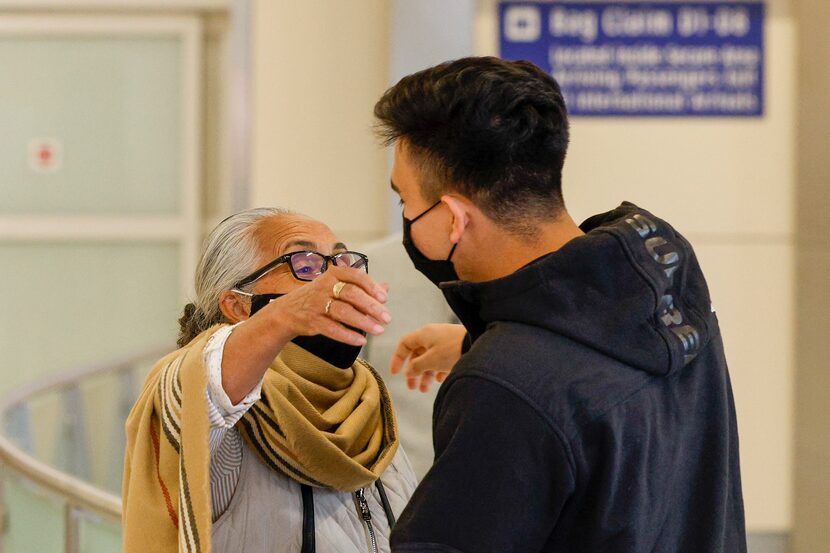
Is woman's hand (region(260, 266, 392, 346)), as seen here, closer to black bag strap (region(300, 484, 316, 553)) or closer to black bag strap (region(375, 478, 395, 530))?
black bag strap (region(300, 484, 316, 553))

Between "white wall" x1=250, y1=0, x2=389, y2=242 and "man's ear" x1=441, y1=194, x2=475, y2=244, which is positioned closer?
"man's ear" x1=441, y1=194, x2=475, y2=244

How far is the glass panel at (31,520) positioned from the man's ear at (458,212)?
6.31 ft

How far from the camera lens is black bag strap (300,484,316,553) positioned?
1.63 meters

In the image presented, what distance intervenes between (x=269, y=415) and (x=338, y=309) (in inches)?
14.2

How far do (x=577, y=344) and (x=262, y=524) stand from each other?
661mm

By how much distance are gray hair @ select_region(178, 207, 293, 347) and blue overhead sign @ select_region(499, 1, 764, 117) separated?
89.9 inches

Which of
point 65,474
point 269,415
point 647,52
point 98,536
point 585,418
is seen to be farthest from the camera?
point 647,52

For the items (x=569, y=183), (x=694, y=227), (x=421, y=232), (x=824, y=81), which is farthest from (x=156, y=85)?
(x=421, y=232)

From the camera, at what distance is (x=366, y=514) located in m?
1.75

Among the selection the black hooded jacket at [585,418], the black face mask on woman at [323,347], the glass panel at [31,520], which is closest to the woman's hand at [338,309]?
the black hooded jacket at [585,418]

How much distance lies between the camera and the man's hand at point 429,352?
1.79 meters

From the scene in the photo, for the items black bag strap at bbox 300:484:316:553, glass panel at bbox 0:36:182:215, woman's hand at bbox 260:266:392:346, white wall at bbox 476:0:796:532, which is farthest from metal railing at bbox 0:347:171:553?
white wall at bbox 476:0:796:532

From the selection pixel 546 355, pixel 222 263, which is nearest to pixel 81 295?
pixel 222 263

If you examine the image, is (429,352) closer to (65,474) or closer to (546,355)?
(546,355)
